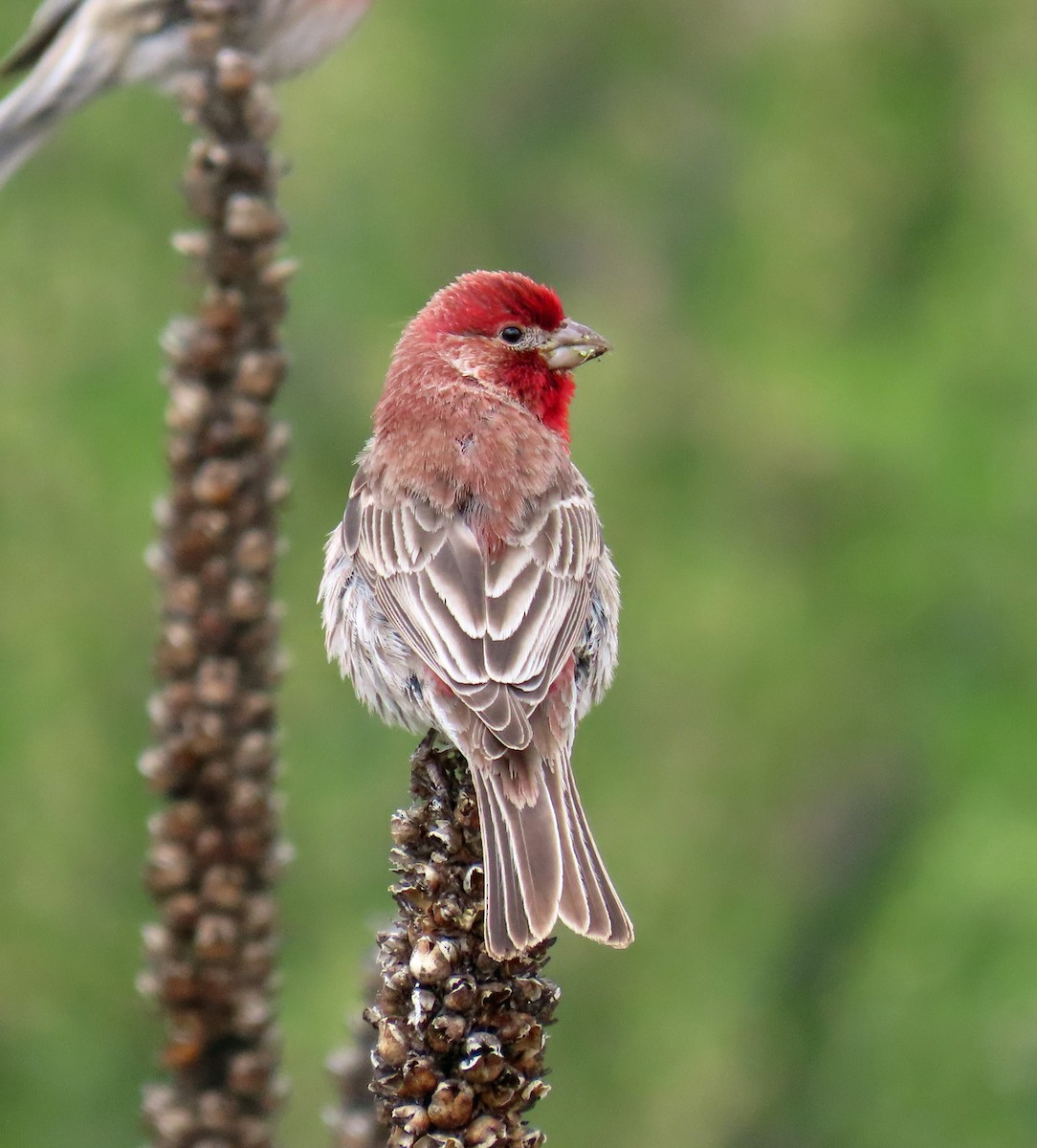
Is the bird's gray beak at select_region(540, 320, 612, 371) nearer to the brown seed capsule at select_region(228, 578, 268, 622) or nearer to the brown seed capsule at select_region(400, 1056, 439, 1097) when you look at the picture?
the brown seed capsule at select_region(228, 578, 268, 622)

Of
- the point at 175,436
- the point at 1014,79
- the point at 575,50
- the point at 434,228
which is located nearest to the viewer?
the point at 175,436

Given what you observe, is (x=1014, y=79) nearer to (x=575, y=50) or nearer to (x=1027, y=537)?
(x=1027, y=537)

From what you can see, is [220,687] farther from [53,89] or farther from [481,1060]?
[53,89]

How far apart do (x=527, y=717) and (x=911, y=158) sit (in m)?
3.44

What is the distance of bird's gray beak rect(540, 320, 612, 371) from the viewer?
478 centimetres

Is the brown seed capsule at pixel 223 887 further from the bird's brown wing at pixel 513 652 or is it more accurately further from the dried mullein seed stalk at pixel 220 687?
the bird's brown wing at pixel 513 652

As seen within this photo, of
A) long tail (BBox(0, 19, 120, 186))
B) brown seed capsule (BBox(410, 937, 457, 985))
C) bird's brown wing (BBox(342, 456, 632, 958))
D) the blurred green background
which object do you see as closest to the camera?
brown seed capsule (BBox(410, 937, 457, 985))

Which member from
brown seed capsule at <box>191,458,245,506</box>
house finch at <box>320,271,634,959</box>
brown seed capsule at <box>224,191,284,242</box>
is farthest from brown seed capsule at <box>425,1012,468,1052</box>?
brown seed capsule at <box>224,191,284,242</box>

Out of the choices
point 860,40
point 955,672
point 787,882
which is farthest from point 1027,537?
point 860,40

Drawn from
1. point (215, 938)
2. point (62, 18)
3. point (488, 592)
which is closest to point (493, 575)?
point (488, 592)

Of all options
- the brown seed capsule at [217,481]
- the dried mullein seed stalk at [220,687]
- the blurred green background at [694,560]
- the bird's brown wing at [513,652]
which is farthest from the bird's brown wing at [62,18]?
the brown seed capsule at [217,481]

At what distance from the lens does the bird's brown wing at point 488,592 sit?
12.7ft

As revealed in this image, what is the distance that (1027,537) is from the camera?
5508 mm

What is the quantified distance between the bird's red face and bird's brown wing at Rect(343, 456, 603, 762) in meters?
0.47
